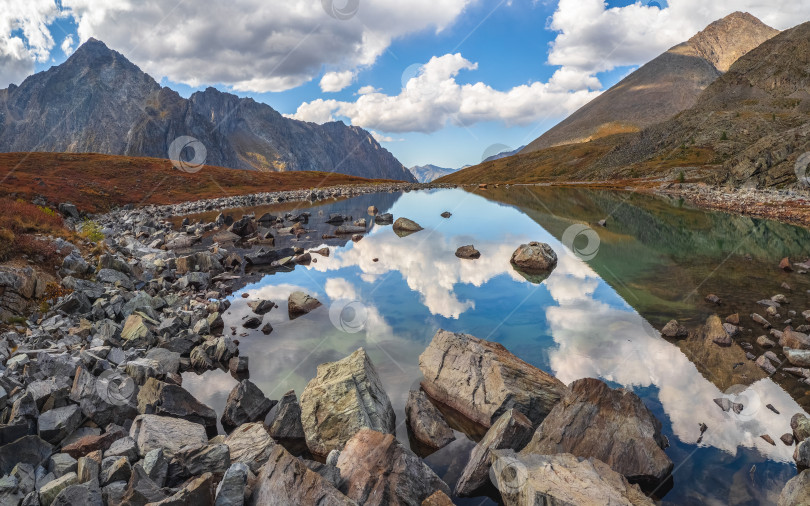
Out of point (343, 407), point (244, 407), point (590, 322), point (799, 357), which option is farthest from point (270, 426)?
point (799, 357)

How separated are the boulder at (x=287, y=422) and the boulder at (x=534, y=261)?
21022 millimetres

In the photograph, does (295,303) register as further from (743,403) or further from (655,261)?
(655,261)

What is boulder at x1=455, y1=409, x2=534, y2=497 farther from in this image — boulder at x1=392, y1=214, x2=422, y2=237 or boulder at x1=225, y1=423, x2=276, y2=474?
boulder at x1=392, y1=214, x2=422, y2=237

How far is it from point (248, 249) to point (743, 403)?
123 feet

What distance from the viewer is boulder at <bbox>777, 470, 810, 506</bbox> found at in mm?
7738

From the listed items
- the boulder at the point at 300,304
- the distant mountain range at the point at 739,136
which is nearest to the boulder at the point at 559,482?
the boulder at the point at 300,304

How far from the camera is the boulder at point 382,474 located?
8023 mm

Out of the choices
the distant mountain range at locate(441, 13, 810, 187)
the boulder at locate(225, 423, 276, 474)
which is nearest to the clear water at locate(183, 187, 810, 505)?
the boulder at locate(225, 423, 276, 474)

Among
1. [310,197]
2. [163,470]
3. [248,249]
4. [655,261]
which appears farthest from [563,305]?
[310,197]

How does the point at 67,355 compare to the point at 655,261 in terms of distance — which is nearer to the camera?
the point at 67,355

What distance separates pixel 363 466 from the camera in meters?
8.58

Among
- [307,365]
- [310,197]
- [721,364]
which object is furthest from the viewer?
[310,197]

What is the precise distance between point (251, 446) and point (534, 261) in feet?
83.0

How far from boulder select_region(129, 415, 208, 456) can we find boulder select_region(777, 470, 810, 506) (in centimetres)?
1258
